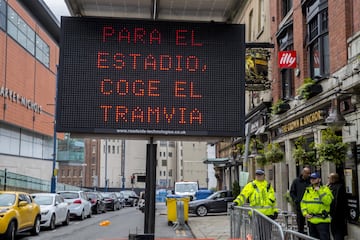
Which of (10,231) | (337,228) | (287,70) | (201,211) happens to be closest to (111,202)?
(201,211)

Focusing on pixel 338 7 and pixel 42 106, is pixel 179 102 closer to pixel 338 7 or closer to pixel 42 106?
pixel 338 7

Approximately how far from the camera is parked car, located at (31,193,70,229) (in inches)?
725

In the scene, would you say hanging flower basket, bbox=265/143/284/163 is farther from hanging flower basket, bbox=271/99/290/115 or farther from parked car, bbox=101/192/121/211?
parked car, bbox=101/192/121/211

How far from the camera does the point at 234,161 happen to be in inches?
1321

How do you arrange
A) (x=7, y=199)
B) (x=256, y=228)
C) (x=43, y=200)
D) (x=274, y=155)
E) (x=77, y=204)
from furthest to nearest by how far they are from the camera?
(x=77, y=204) < (x=43, y=200) < (x=274, y=155) < (x=7, y=199) < (x=256, y=228)

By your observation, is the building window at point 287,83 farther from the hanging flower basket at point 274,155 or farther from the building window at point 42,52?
the building window at point 42,52

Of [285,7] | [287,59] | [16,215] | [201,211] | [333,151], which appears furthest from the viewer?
[201,211]

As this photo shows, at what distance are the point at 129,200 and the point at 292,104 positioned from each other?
100 ft

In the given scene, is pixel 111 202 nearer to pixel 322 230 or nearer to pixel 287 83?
pixel 287 83

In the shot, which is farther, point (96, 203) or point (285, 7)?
point (96, 203)

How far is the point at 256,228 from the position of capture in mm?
7641

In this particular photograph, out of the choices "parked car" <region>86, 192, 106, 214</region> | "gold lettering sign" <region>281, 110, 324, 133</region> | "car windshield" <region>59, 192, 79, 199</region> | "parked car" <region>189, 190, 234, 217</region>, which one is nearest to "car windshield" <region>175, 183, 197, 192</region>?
"parked car" <region>86, 192, 106, 214</region>

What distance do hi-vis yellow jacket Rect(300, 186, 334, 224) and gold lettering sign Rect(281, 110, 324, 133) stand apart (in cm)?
615

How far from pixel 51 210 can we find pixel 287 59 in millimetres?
10146
